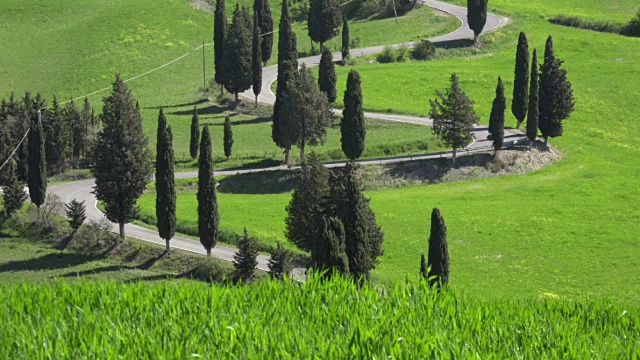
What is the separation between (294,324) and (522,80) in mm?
86718

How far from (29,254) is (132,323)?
5083cm

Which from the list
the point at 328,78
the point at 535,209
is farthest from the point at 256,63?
the point at 535,209

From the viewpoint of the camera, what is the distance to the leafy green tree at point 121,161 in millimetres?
86062

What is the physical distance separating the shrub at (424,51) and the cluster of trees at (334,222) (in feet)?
249

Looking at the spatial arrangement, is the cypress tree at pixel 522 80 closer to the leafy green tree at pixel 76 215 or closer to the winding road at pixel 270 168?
the winding road at pixel 270 168

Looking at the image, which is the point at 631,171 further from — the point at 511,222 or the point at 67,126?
the point at 67,126

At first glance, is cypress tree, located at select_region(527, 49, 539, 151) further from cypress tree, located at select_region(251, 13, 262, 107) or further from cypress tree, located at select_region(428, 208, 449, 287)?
cypress tree, located at select_region(428, 208, 449, 287)

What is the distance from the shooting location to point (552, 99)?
112 meters

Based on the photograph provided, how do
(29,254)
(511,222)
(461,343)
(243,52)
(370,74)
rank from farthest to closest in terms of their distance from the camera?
1. (370,74)
2. (243,52)
3. (511,222)
4. (29,254)
5. (461,343)

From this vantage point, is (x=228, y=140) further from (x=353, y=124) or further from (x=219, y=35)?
(x=219, y=35)

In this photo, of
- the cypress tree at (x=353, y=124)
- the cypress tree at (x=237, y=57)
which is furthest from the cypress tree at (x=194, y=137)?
the cypress tree at (x=237, y=57)

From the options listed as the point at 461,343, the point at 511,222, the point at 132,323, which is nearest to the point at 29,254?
the point at 511,222

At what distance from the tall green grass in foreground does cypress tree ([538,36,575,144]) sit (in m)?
74.9

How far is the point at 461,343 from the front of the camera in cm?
3062
